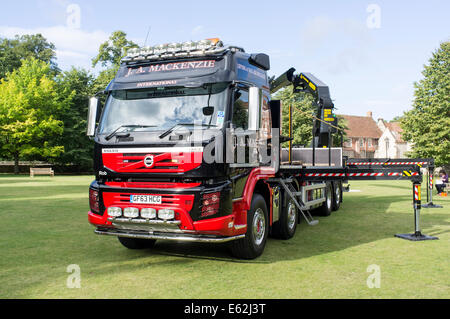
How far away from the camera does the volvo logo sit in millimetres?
5809

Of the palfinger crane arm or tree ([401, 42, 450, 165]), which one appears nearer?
the palfinger crane arm

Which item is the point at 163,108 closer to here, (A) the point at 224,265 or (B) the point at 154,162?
(B) the point at 154,162

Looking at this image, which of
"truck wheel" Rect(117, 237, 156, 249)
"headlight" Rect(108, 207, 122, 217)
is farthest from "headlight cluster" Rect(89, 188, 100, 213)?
"truck wheel" Rect(117, 237, 156, 249)

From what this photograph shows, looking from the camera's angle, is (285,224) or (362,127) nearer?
(285,224)

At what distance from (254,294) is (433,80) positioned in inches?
1807

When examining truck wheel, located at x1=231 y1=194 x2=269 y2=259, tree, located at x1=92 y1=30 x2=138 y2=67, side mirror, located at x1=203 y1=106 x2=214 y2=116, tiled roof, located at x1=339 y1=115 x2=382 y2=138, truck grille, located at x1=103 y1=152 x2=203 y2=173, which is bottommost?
truck wheel, located at x1=231 y1=194 x2=269 y2=259

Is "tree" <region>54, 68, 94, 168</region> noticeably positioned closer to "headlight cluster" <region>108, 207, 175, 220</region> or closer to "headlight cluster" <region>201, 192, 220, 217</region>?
"headlight cluster" <region>108, 207, 175, 220</region>

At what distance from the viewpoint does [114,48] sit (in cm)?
5375

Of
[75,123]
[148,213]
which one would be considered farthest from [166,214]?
[75,123]

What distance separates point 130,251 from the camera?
7133 millimetres

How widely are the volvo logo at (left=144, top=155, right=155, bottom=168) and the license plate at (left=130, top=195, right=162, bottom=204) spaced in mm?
444

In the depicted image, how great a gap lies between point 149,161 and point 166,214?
2.61 ft
